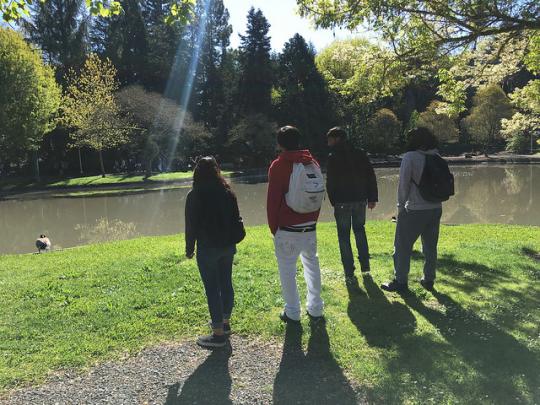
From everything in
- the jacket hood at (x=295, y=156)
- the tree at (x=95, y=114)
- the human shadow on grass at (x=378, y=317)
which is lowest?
the human shadow on grass at (x=378, y=317)

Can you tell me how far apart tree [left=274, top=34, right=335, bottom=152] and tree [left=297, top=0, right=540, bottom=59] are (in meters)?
34.1

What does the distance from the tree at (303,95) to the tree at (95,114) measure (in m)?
15.6

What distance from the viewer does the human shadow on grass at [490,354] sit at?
2.97 metres

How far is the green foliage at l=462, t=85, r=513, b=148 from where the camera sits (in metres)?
43.4

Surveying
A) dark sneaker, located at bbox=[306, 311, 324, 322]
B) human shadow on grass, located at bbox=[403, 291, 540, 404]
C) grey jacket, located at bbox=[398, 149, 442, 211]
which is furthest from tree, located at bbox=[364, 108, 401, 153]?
dark sneaker, located at bbox=[306, 311, 324, 322]

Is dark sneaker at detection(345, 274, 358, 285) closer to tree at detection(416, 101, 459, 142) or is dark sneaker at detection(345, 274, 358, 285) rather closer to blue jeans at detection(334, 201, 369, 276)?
blue jeans at detection(334, 201, 369, 276)

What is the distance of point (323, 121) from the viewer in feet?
141

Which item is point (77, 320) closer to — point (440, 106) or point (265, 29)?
point (440, 106)

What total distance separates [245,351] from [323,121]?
133 feet

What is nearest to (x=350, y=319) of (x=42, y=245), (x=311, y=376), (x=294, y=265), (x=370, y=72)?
(x=294, y=265)

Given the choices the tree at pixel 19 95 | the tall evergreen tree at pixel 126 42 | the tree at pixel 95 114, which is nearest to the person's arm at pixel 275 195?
the tree at pixel 95 114

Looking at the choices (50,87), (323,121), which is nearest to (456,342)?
(50,87)

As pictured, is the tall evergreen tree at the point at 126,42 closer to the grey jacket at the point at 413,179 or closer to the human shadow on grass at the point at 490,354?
the grey jacket at the point at 413,179

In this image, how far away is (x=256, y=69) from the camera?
137ft
